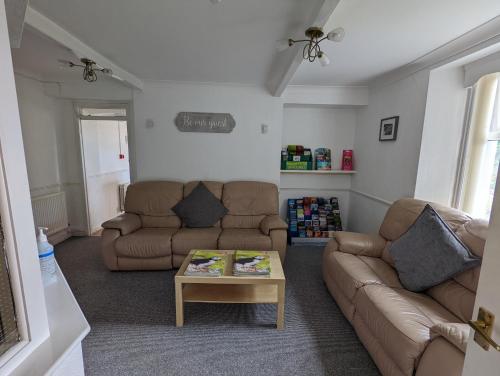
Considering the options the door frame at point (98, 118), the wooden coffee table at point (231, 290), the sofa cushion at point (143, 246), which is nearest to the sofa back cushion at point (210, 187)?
the sofa cushion at point (143, 246)

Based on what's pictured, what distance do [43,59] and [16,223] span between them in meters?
3.02

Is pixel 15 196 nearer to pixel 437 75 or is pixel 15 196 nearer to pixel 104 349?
pixel 104 349

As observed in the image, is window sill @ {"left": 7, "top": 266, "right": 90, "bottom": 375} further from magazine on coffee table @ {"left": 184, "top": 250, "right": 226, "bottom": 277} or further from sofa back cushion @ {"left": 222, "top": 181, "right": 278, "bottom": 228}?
sofa back cushion @ {"left": 222, "top": 181, "right": 278, "bottom": 228}

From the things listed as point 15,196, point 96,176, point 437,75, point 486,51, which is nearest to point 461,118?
point 437,75

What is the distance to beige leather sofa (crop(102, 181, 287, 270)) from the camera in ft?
8.97

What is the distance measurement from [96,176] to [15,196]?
13.1 feet

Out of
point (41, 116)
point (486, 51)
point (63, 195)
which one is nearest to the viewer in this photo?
point (486, 51)

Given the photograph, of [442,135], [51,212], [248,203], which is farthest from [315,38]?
[51,212]

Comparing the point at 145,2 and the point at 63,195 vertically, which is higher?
the point at 145,2

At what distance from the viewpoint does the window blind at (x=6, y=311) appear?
665 mm

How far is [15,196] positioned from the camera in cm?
66

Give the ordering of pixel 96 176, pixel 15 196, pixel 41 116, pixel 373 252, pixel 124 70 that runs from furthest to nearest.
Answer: pixel 96 176 → pixel 41 116 → pixel 124 70 → pixel 373 252 → pixel 15 196

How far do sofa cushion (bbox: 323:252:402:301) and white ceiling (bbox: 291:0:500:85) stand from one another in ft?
6.20

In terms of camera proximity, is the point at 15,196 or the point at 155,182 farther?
the point at 155,182
